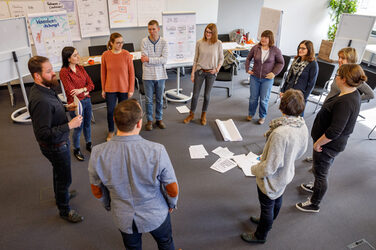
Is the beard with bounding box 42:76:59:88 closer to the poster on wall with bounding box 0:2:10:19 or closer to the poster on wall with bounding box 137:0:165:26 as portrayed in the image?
the poster on wall with bounding box 0:2:10:19

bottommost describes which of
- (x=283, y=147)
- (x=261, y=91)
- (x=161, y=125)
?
(x=161, y=125)

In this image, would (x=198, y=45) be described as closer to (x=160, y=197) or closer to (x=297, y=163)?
(x=297, y=163)

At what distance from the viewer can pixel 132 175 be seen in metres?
1.47

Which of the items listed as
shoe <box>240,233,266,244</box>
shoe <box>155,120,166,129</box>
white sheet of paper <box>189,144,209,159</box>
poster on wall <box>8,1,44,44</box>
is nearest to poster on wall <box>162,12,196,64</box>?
shoe <box>155,120,166,129</box>

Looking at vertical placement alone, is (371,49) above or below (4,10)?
below

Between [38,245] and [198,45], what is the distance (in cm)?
310

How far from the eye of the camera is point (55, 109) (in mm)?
2145

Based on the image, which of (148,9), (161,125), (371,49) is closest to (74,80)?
(161,125)

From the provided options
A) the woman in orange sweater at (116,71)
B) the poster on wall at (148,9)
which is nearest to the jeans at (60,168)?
the woman in orange sweater at (116,71)

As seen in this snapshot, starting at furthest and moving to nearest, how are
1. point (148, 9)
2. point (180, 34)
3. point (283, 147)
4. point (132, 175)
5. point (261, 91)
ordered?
point (148, 9)
point (180, 34)
point (261, 91)
point (283, 147)
point (132, 175)

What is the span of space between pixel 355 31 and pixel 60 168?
5.90 metres

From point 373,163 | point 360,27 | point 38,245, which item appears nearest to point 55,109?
point 38,245

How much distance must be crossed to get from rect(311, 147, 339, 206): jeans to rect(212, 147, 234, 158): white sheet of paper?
1255 millimetres

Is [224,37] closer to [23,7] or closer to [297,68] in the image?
[297,68]
